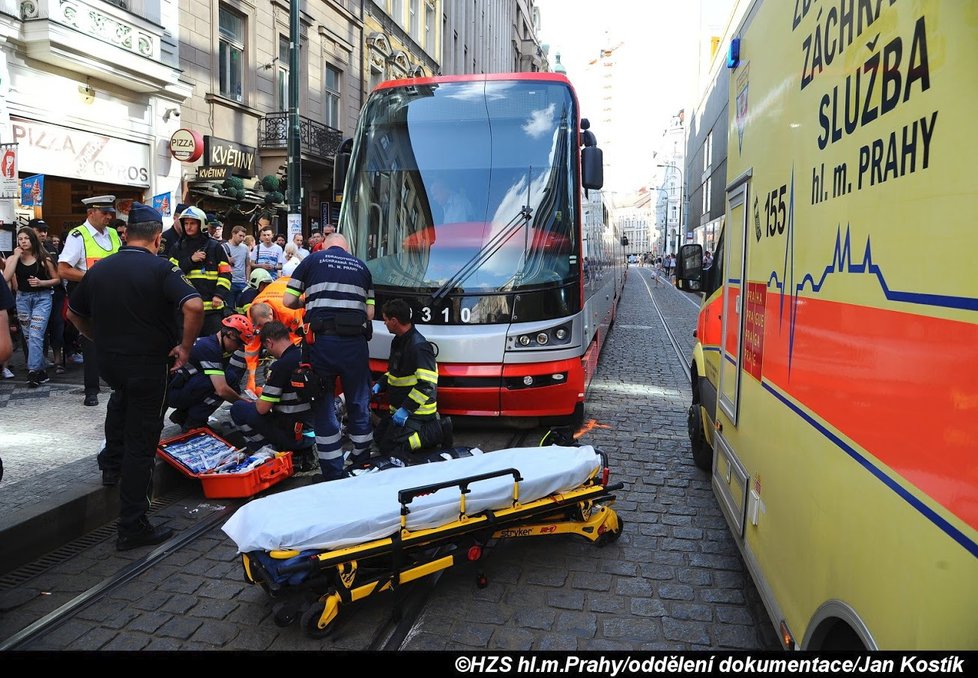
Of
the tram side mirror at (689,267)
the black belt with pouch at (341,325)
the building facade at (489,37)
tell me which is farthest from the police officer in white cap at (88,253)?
the building facade at (489,37)

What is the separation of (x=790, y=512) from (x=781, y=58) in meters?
1.81

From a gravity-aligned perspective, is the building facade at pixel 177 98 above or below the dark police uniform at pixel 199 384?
above

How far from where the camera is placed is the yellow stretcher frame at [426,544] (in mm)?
3172

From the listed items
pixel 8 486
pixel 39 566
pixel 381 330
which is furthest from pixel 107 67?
pixel 39 566

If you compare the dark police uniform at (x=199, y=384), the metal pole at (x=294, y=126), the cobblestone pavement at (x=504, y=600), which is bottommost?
the cobblestone pavement at (x=504, y=600)

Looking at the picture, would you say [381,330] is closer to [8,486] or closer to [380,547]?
[8,486]

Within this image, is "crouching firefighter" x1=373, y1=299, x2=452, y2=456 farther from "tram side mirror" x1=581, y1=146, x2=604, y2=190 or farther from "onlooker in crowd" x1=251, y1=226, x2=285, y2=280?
"onlooker in crowd" x1=251, y1=226, x2=285, y2=280

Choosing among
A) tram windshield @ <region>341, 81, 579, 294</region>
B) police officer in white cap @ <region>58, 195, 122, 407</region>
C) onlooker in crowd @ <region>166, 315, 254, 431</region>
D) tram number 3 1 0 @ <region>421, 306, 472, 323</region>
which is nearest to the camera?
onlooker in crowd @ <region>166, 315, 254, 431</region>

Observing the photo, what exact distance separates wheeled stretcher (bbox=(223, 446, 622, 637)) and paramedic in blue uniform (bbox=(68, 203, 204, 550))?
3.44ft

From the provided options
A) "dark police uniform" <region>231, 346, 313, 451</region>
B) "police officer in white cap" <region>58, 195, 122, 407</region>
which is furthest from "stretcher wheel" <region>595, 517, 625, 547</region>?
"police officer in white cap" <region>58, 195, 122, 407</region>

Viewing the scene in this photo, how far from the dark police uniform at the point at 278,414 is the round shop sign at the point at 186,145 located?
10.4m

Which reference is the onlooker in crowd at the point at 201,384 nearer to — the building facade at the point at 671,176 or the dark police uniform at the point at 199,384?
the dark police uniform at the point at 199,384

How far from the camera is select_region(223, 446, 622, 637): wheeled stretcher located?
3.18 meters

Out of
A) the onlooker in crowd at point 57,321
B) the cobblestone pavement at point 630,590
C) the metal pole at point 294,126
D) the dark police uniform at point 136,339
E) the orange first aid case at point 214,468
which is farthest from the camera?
the metal pole at point 294,126
